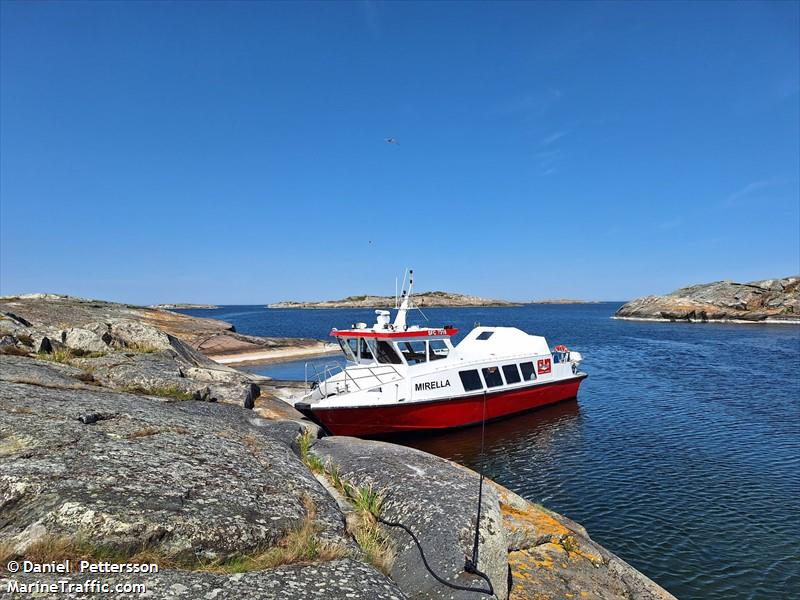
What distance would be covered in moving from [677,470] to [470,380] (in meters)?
9.01

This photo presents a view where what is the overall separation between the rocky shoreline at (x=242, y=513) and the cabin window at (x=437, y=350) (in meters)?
10.7

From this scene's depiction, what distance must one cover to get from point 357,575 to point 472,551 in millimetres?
2032

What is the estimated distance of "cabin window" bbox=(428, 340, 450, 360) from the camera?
21.8 metres

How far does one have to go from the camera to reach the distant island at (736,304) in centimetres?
9988

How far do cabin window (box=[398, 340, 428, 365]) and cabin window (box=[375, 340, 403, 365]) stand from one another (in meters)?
0.59

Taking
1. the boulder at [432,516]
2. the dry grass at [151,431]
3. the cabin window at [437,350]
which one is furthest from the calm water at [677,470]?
the dry grass at [151,431]

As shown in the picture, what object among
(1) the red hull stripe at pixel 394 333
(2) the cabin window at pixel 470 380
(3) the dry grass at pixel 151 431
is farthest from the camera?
(2) the cabin window at pixel 470 380

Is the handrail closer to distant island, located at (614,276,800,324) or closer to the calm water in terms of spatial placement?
the calm water

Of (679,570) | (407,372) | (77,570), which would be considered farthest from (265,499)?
(407,372)

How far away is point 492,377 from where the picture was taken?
75.7ft

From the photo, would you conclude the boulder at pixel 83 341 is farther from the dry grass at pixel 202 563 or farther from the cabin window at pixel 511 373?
the cabin window at pixel 511 373

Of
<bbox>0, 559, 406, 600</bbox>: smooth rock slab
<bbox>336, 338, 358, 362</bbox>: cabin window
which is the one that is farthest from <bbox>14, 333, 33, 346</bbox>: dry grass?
<bbox>0, 559, 406, 600</bbox>: smooth rock slab

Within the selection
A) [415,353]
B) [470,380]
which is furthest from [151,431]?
[470,380]

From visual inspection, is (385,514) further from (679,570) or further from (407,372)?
(407,372)
